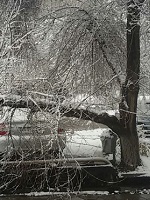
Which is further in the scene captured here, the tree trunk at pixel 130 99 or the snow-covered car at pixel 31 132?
the tree trunk at pixel 130 99

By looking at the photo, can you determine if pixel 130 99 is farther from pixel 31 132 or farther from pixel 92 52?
pixel 31 132

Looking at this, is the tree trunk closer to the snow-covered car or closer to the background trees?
the background trees

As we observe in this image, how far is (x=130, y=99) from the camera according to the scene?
29.2 ft

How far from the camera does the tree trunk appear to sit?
8.54 m

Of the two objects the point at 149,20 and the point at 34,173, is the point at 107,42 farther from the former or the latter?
the point at 34,173

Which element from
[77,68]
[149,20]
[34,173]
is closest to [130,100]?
[77,68]

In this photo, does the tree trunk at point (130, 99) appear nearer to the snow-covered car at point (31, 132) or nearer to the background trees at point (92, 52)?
the background trees at point (92, 52)

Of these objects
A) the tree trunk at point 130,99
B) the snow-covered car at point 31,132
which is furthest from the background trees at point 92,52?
the snow-covered car at point 31,132

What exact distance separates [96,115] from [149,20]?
2558mm

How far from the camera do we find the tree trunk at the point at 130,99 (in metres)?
8.54

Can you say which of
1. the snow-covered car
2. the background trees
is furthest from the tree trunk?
the snow-covered car

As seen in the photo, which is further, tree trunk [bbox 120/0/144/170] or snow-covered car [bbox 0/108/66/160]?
tree trunk [bbox 120/0/144/170]

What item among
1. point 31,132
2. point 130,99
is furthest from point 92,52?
point 31,132

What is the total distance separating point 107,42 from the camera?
880 cm
